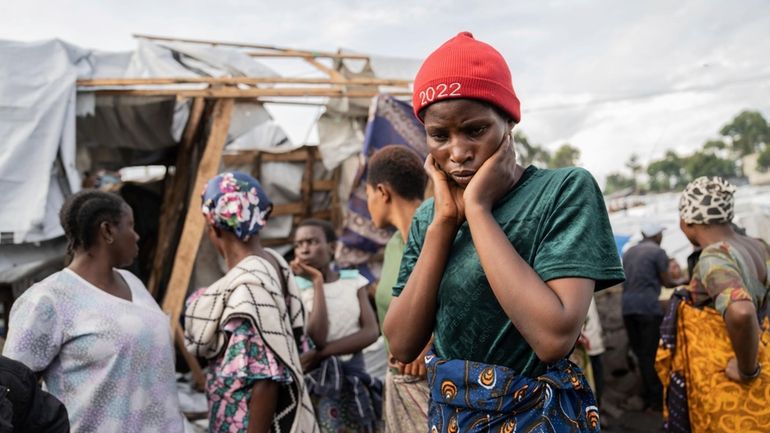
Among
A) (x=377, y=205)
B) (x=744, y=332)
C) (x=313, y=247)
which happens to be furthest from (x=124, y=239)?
(x=744, y=332)

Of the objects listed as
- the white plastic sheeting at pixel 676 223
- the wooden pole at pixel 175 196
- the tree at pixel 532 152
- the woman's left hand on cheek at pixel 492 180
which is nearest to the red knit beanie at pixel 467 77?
the woman's left hand on cheek at pixel 492 180

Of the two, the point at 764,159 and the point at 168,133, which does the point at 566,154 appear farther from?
the point at 168,133

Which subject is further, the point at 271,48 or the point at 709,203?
the point at 271,48

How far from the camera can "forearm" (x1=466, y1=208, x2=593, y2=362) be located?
1201mm

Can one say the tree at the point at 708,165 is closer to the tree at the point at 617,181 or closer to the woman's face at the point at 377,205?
the tree at the point at 617,181

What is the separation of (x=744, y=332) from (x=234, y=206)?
2255 millimetres

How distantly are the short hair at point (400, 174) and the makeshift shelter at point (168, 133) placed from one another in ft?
9.43

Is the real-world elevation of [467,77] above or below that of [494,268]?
above

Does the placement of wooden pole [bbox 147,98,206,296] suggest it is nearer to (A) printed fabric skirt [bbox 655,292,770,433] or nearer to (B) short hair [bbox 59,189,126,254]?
(B) short hair [bbox 59,189,126,254]

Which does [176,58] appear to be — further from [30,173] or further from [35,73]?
[30,173]

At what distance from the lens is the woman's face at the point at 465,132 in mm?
1372

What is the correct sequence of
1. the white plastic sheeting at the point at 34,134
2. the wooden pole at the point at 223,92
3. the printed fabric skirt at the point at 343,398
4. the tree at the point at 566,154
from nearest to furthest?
the printed fabric skirt at the point at 343,398, the white plastic sheeting at the point at 34,134, the wooden pole at the point at 223,92, the tree at the point at 566,154

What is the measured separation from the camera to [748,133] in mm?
61156

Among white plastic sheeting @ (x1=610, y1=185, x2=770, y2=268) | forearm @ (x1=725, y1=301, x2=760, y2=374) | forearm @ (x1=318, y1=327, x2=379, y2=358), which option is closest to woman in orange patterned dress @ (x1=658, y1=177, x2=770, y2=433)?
forearm @ (x1=725, y1=301, x2=760, y2=374)
